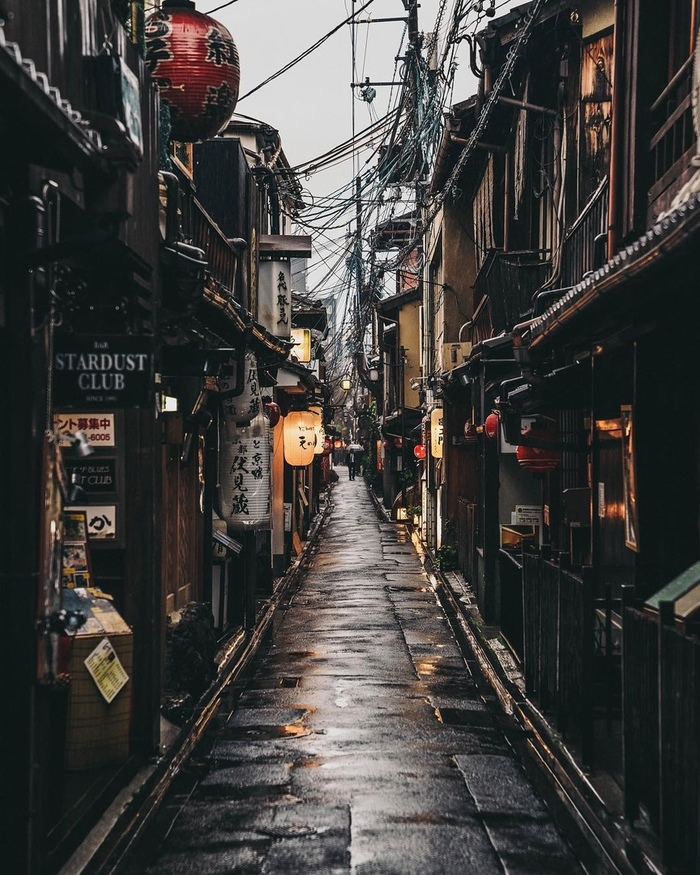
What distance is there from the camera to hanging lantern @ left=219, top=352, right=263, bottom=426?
684 inches

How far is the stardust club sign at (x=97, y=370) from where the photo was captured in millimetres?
9305

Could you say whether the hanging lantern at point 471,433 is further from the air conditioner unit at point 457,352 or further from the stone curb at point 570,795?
the stone curb at point 570,795

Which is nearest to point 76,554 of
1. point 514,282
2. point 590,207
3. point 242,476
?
point 242,476

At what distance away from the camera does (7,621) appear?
7266 millimetres

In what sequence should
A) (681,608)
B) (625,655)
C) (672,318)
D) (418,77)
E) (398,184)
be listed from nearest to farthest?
(681,608) < (625,655) < (672,318) < (418,77) < (398,184)

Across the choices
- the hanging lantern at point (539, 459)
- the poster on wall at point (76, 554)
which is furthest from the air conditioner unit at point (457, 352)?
the poster on wall at point (76, 554)

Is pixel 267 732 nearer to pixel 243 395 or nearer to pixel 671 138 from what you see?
pixel 243 395

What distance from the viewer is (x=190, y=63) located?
42.2 feet

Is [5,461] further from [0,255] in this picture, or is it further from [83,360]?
[83,360]

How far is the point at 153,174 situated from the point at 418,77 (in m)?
10.6

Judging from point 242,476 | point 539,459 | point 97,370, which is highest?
point 97,370

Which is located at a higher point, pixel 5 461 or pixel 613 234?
pixel 613 234

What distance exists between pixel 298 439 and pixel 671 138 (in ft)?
66.4

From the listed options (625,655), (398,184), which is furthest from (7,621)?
(398,184)
